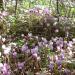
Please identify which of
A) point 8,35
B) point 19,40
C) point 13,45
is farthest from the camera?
point 8,35

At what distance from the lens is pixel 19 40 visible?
6.51 metres

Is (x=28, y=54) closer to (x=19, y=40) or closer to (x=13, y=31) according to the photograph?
(x=19, y=40)

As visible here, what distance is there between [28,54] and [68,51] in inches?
30.5

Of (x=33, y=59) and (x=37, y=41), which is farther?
(x=37, y=41)

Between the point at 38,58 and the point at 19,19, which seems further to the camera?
the point at 19,19

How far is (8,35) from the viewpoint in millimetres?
6938

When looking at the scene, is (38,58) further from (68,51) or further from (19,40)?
(19,40)

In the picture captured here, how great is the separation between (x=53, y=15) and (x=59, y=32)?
1001mm

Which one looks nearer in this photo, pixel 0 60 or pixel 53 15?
pixel 0 60

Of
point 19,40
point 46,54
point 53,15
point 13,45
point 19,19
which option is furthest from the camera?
point 53,15

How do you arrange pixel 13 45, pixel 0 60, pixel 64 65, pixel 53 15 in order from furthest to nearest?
1. pixel 53 15
2. pixel 13 45
3. pixel 0 60
4. pixel 64 65

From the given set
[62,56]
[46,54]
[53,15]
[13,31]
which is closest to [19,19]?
[13,31]

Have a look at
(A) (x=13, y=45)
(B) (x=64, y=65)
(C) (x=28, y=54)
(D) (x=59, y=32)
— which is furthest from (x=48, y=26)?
(B) (x=64, y=65)

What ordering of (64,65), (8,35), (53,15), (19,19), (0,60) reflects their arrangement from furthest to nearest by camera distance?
A: (53,15)
(19,19)
(8,35)
(0,60)
(64,65)
